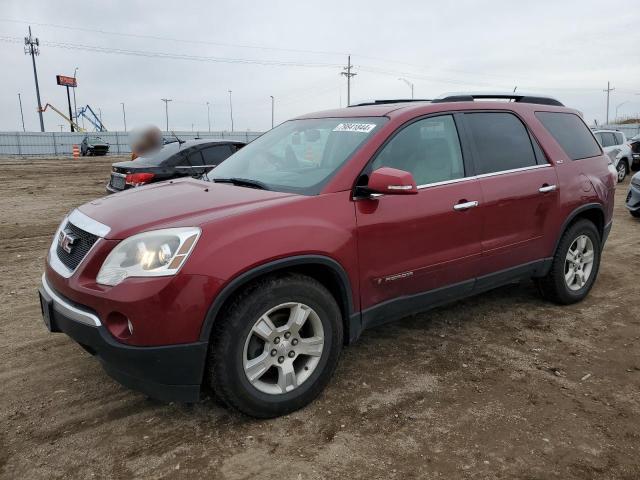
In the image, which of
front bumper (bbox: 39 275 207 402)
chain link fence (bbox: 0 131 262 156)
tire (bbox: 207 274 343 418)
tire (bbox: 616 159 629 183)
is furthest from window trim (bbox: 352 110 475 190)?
chain link fence (bbox: 0 131 262 156)

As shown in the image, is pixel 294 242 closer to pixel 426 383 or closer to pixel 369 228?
pixel 369 228

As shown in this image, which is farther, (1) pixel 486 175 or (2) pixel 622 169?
(2) pixel 622 169

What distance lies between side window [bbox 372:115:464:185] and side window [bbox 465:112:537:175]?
0.71 ft

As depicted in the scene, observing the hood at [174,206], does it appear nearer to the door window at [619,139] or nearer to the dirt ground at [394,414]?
the dirt ground at [394,414]

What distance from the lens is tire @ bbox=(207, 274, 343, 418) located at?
8.95 ft

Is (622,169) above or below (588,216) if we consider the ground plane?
below

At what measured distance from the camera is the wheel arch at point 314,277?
2.65 m

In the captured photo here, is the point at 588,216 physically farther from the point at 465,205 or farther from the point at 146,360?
the point at 146,360

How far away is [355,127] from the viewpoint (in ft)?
11.9

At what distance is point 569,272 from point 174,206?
366cm

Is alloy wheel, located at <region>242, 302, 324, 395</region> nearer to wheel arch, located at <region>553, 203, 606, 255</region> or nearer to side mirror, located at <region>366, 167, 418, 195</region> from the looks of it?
side mirror, located at <region>366, 167, 418, 195</region>

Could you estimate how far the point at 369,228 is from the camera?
3.20m

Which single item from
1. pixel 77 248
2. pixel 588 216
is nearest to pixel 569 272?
pixel 588 216

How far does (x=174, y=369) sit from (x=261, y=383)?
0.53 meters
